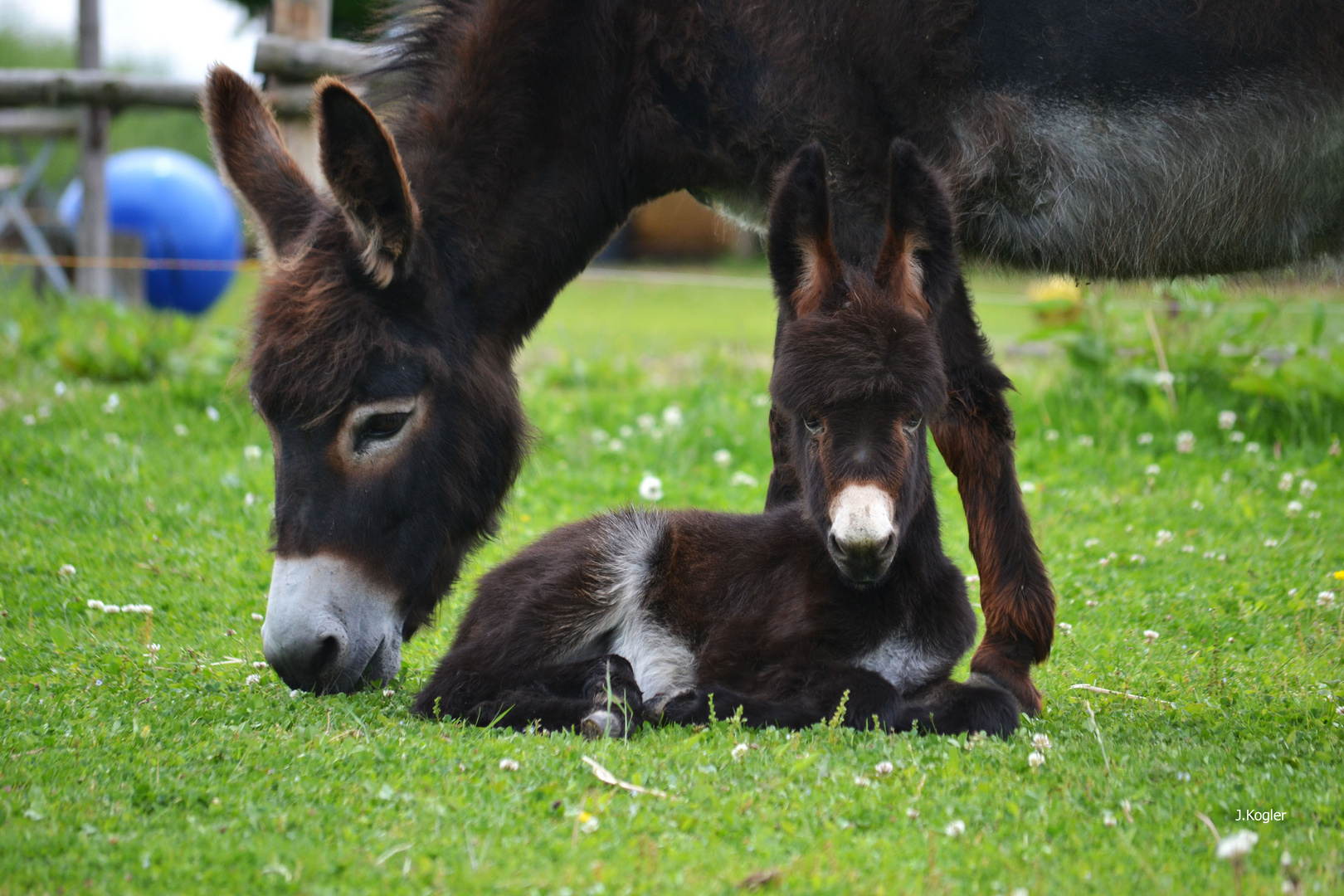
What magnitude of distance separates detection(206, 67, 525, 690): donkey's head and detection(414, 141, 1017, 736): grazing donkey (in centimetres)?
31

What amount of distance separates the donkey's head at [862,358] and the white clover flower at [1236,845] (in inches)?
36.7

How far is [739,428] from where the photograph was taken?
6430 mm

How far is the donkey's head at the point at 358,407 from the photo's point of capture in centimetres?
288

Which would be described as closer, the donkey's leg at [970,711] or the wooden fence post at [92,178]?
the donkey's leg at [970,711]

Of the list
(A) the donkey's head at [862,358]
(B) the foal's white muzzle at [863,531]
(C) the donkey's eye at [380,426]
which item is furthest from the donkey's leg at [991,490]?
(C) the donkey's eye at [380,426]

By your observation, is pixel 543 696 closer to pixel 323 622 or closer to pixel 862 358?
pixel 323 622

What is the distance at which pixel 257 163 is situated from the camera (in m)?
3.28

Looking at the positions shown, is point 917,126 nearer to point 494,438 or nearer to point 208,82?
point 494,438

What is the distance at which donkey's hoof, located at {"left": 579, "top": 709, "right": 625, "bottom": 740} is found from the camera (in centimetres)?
282

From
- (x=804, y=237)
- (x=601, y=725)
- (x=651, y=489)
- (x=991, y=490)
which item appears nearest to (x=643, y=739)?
(x=601, y=725)

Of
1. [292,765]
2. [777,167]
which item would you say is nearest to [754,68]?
[777,167]

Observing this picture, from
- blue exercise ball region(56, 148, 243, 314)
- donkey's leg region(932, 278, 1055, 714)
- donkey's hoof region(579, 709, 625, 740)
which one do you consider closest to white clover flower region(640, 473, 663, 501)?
donkey's leg region(932, 278, 1055, 714)

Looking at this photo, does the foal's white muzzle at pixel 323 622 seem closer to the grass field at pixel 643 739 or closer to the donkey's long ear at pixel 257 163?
the grass field at pixel 643 739

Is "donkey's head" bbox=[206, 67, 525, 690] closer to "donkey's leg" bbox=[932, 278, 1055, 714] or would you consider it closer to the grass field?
the grass field
